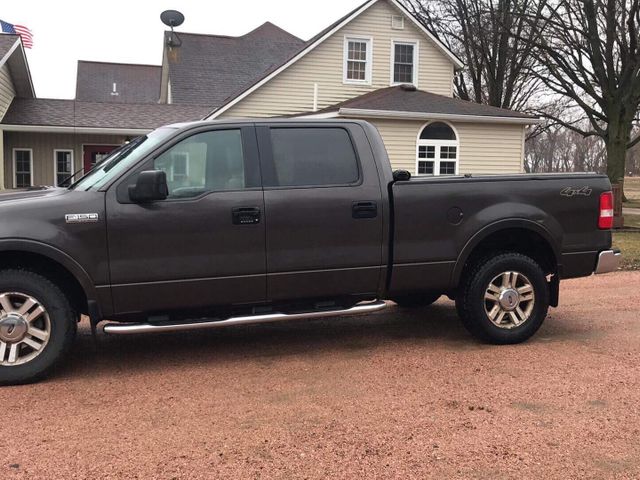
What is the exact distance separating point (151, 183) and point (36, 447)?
6.29 feet

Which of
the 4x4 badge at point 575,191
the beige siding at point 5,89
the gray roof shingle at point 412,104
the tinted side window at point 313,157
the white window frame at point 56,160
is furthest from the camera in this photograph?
the white window frame at point 56,160

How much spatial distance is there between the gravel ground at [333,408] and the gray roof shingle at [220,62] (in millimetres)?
19700

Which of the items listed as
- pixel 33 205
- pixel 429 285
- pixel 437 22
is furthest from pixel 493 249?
pixel 437 22

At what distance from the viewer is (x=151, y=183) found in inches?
175

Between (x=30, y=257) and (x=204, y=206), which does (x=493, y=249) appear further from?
(x=30, y=257)

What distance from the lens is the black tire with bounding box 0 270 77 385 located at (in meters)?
4.37

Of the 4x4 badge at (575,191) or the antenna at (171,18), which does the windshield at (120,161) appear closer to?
the 4x4 badge at (575,191)

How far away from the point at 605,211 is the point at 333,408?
10.9ft

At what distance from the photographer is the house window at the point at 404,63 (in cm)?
2102

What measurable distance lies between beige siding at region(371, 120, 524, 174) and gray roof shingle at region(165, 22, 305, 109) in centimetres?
810

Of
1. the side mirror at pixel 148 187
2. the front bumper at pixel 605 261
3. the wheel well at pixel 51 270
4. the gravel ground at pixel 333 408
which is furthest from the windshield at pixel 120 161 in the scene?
the front bumper at pixel 605 261

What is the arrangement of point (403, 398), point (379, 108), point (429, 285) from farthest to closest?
point (379, 108) < point (429, 285) < point (403, 398)

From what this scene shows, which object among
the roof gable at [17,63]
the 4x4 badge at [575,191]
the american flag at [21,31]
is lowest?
the 4x4 badge at [575,191]

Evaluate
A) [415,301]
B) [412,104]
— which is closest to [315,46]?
[412,104]
